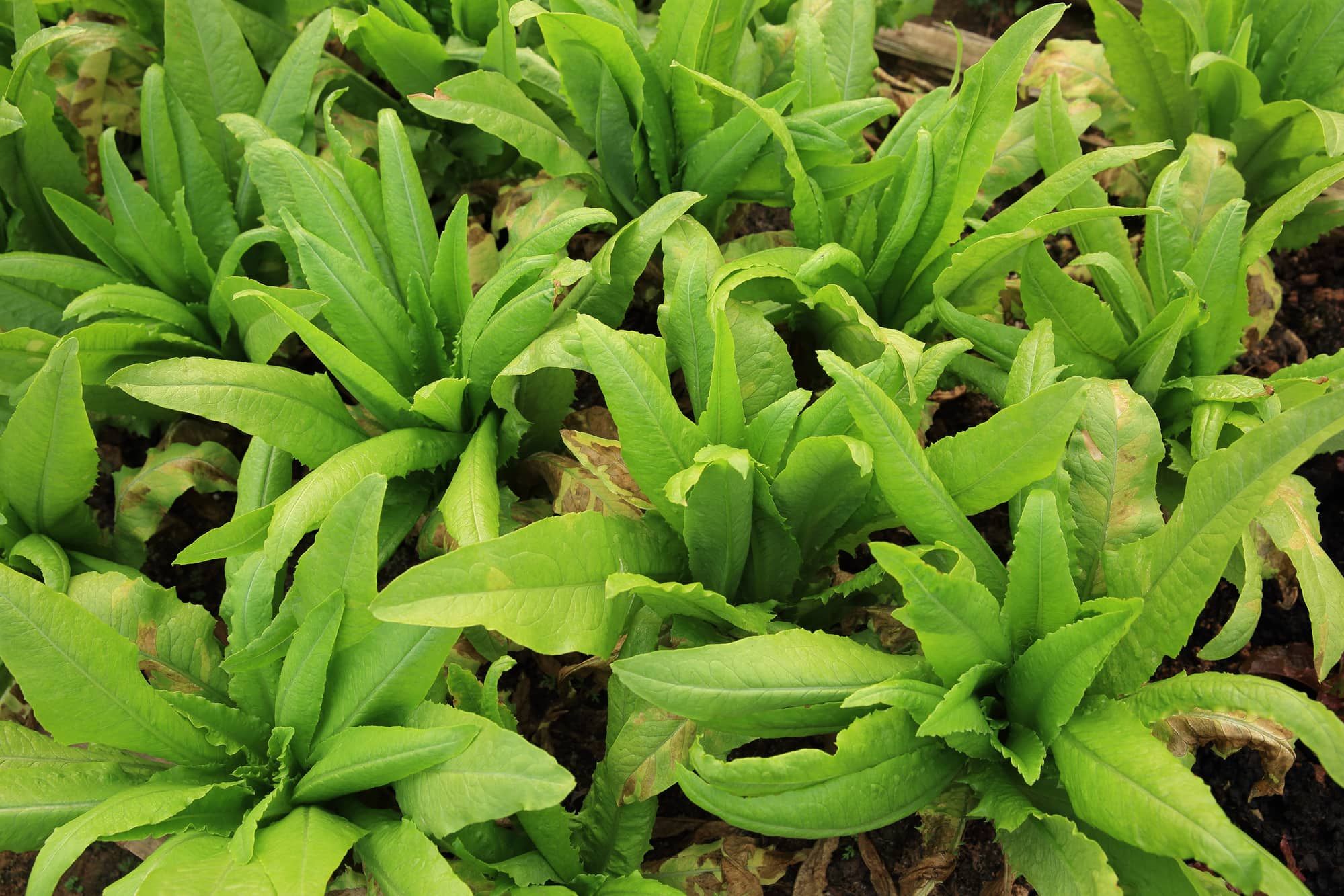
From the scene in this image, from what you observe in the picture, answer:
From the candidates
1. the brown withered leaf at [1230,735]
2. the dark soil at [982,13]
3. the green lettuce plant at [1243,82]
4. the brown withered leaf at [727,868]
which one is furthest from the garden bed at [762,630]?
the dark soil at [982,13]

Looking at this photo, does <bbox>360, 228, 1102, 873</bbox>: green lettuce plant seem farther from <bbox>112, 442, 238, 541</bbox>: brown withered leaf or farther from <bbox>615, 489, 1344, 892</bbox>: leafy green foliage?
<bbox>112, 442, 238, 541</bbox>: brown withered leaf


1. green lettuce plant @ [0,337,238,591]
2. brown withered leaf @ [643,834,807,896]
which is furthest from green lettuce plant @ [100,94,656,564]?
brown withered leaf @ [643,834,807,896]

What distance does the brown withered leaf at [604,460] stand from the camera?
1.61 metres

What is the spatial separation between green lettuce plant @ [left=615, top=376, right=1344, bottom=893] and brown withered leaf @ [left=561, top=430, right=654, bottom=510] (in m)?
0.39

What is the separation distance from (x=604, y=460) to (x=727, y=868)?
69 centimetres

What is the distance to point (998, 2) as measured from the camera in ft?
12.1

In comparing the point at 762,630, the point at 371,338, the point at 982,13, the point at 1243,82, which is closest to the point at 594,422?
the point at 371,338

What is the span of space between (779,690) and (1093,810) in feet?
1.37

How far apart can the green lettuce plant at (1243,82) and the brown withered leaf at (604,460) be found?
4.59 feet

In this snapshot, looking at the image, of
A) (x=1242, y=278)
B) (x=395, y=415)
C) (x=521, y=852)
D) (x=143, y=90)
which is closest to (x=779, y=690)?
(x=521, y=852)

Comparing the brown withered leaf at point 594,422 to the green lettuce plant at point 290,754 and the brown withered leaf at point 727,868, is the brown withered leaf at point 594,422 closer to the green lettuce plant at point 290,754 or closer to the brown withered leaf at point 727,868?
the green lettuce plant at point 290,754

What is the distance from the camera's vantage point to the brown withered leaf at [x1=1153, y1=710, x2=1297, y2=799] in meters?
1.31

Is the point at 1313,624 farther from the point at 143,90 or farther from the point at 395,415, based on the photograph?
the point at 143,90

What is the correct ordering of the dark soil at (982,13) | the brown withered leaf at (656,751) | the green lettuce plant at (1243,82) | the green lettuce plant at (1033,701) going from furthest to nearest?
the dark soil at (982,13)
the green lettuce plant at (1243,82)
the brown withered leaf at (656,751)
the green lettuce plant at (1033,701)
